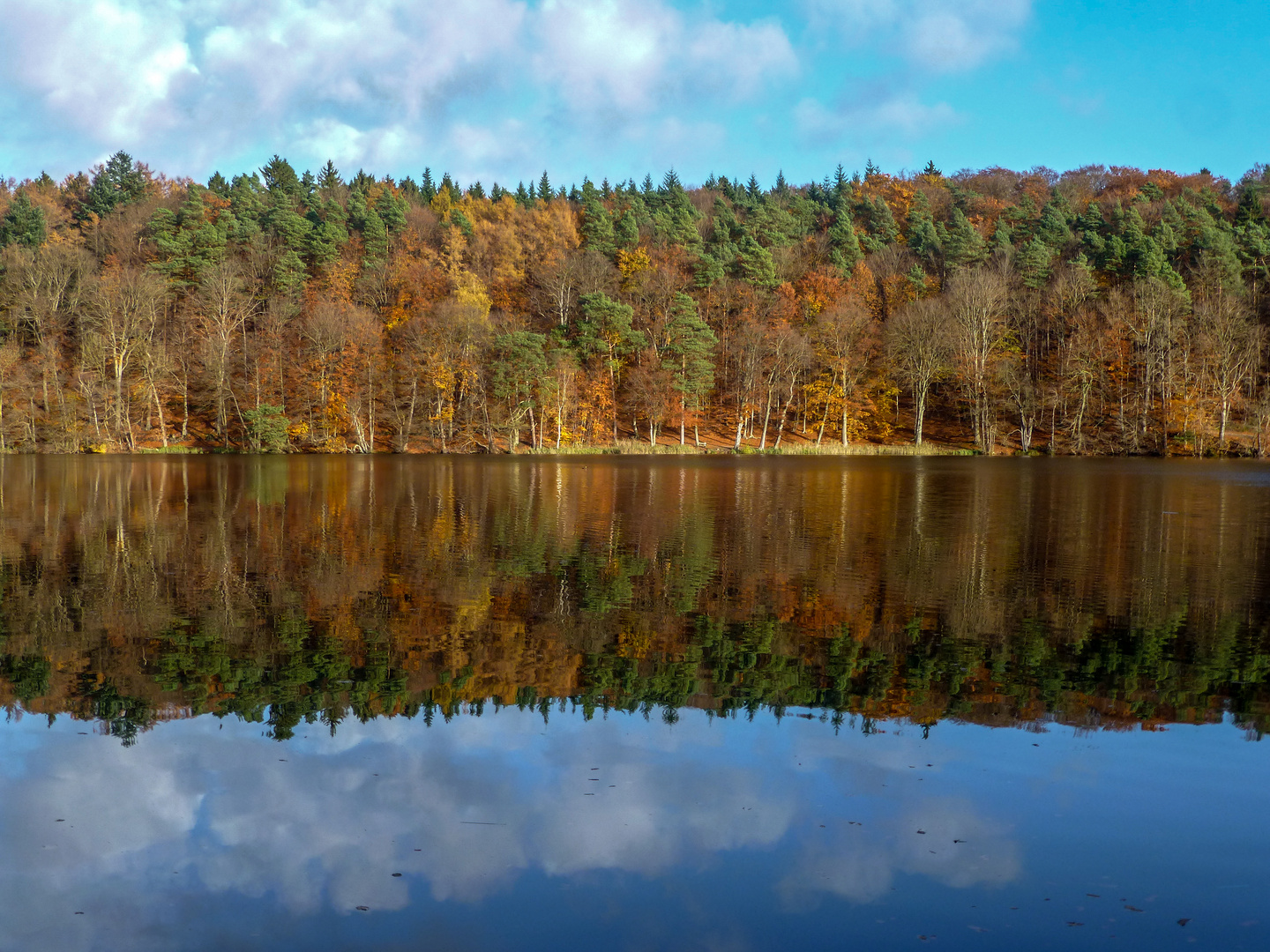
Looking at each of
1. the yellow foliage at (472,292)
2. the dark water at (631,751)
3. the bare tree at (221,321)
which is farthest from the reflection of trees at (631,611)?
the yellow foliage at (472,292)

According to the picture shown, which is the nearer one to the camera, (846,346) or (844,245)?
(846,346)

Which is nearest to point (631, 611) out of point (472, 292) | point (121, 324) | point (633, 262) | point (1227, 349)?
point (121, 324)

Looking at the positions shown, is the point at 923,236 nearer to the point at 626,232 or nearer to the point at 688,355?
the point at 626,232

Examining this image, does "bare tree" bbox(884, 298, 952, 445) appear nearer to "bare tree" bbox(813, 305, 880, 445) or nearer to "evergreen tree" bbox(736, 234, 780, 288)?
"bare tree" bbox(813, 305, 880, 445)

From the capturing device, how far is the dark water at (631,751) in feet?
16.6

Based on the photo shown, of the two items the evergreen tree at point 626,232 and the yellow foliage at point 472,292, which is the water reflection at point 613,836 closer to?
the yellow foliage at point 472,292

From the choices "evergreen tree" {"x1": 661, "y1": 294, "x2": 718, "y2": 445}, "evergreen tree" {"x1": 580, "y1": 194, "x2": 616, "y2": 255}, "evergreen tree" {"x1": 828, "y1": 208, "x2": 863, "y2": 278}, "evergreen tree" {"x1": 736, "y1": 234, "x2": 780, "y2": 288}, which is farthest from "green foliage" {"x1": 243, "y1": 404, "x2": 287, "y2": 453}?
"evergreen tree" {"x1": 828, "y1": 208, "x2": 863, "y2": 278}

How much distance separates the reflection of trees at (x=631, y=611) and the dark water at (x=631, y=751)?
0.24 feet

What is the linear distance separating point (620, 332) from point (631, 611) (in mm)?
65021

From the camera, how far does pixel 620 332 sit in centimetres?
7581

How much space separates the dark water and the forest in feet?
190

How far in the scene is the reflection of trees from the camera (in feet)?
28.4

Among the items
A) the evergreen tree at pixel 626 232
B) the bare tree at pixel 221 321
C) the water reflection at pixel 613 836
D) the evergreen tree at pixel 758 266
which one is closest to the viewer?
the water reflection at pixel 613 836

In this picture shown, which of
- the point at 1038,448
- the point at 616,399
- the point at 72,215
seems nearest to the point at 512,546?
the point at 616,399
